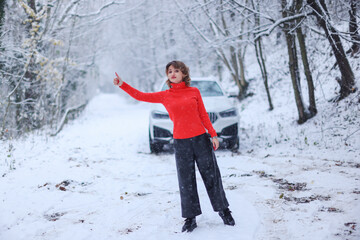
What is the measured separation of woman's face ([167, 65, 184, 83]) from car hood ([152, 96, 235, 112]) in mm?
3343

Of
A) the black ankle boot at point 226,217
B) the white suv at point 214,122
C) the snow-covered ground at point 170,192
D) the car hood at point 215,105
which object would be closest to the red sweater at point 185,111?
the black ankle boot at point 226,217

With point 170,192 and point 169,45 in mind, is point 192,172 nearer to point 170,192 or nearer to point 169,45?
point 170,192

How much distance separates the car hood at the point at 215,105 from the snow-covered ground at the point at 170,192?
1.11 m

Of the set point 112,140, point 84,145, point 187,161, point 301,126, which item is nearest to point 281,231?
point 187,161

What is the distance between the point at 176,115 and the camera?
9.16 feet

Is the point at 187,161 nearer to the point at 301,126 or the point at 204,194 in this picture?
the point at 204,194

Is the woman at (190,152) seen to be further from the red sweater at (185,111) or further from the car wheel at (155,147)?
the car wheel at (155,147)

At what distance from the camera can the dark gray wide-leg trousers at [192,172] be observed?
109 inches

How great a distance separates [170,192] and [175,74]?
6.57ft

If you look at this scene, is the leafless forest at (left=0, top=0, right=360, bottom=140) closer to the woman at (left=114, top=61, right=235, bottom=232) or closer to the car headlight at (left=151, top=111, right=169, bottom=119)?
the car headlight at (left=151, top=111, right=169, bottom=119)

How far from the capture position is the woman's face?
9.14ft

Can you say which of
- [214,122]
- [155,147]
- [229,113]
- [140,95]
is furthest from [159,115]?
[140,95]

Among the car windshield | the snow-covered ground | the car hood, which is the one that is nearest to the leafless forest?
the car windshield

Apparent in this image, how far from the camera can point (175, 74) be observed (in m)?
2.78
